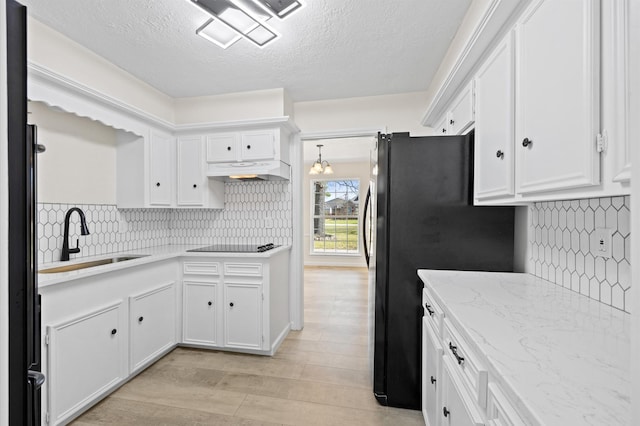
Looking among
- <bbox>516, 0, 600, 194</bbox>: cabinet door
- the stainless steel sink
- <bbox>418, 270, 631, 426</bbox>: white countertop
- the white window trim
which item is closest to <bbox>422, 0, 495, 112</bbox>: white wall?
<bbox>516, 0, 600, 194</bbox>: cabinet door

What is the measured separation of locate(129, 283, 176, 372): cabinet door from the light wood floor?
0.44ft

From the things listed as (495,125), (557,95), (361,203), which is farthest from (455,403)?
(361,203)

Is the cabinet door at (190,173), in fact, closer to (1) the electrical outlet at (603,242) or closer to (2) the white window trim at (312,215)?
(1) the electrical outlet at (603,242)

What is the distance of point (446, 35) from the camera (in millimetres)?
2221

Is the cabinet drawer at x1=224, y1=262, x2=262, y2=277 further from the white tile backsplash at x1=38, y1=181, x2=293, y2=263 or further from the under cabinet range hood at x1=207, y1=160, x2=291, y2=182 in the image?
the under cabinet range hood at x1=207, y1=160, x2=291, y2=182

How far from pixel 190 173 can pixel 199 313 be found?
1426 millimetres

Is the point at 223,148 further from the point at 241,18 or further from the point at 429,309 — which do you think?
the point at 429,309

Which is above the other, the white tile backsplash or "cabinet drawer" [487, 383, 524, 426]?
the white tile backsplash

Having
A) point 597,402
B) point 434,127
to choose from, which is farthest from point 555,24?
point 434,127

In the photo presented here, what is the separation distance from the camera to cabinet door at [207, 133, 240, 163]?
305 centimetres

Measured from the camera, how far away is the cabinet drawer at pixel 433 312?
1.40m

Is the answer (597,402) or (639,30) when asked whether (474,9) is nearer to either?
(639,30)

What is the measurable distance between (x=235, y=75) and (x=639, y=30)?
114 inches

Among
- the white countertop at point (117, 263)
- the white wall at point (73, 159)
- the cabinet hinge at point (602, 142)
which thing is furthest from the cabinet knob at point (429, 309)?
the white wall at point (73, 159)
